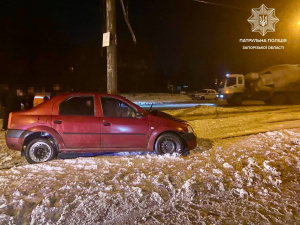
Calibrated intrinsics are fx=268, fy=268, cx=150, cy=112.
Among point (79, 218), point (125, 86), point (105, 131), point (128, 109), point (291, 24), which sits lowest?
point (79, 218)

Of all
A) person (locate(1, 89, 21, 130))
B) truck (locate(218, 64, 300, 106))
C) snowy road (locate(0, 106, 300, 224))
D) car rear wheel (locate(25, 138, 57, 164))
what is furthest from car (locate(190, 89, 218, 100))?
car rear wheel (locate(25, 138, 57, 164))

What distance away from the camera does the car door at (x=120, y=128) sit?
19.2 ft

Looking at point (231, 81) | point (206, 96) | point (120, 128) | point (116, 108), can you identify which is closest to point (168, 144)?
point (120, 128)

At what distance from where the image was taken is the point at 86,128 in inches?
225

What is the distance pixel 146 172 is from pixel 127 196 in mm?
1051

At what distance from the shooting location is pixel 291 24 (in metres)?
28.6

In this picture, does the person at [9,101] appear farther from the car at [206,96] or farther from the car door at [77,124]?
the car at [206,96]

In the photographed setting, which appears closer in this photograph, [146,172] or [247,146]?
[146,172]

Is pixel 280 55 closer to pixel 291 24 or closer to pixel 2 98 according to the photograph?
pixel 291 24

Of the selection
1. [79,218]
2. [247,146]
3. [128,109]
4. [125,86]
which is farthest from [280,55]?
[79,218]

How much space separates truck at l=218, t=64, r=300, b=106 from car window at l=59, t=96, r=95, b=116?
16.4 meters

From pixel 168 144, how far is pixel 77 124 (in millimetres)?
2110

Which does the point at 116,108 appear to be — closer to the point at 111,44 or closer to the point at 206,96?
the point at 111,44

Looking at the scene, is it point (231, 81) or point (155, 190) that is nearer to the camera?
point (155, 190)
